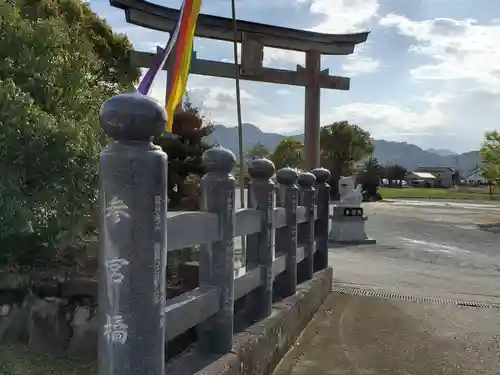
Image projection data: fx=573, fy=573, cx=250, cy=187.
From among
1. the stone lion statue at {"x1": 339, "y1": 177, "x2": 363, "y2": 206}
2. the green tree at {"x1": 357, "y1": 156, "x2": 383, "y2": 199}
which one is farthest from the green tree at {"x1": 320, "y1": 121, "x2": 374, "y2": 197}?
the stone lion statue at {"x1": 339, "y1": 177, "x2": 363, "y2": 206}

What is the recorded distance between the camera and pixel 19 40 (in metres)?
3.61

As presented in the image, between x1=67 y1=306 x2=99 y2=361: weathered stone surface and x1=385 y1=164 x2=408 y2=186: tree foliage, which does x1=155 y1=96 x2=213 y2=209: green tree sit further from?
x1=385 y1=164 x2=408 y2=186: tree foliage

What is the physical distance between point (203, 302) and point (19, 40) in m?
2.12

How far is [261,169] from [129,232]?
1.90m

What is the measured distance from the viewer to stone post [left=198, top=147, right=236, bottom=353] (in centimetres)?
288

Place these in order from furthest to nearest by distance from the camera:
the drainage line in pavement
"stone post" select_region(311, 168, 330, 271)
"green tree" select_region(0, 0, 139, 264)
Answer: "stone post" select_region(311, 168, 330, 271) → the drainage line in pavement → "green tree" select_region(0, 0, 139, 264)

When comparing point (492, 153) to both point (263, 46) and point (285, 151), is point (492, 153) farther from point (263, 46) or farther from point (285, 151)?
point (285, 151)

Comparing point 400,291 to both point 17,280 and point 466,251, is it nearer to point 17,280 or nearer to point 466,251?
point 17,280

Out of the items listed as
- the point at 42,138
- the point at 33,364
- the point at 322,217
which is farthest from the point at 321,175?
the point at 33,364

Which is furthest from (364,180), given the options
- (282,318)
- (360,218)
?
(282,318)

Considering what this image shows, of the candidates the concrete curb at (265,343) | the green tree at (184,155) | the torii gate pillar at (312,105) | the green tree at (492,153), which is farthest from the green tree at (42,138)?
the green tree at (492,153)

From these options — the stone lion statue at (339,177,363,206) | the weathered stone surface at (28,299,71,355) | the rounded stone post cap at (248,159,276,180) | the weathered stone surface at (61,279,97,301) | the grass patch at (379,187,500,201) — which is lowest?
the grass patch at (379,187,500,201)

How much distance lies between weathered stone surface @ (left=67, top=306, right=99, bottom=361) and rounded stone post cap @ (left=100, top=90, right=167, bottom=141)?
1965mm

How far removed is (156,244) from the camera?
6.33ft
